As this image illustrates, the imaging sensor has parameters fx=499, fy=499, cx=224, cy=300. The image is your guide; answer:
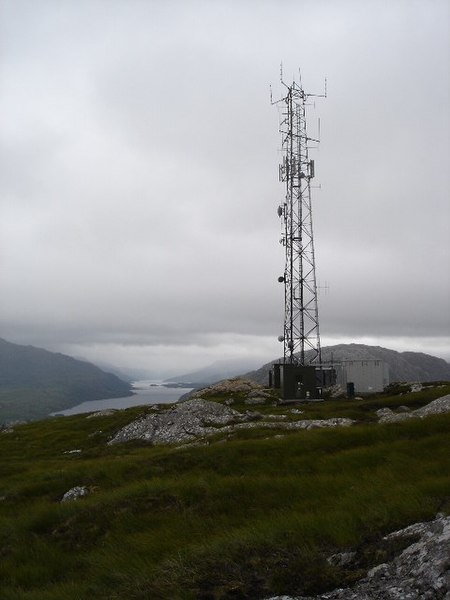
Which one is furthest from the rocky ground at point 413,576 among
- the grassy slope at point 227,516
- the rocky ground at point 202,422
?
the rocky ground at point 202,422

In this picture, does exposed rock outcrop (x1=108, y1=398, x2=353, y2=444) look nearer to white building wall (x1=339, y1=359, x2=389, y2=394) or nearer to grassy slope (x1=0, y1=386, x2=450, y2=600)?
grassy slope (x1=0, y1=386, x2=450, y2=600)

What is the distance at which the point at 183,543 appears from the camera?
493 inches

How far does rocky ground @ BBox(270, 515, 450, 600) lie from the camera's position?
24.9 feet

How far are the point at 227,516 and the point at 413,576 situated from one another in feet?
25.0

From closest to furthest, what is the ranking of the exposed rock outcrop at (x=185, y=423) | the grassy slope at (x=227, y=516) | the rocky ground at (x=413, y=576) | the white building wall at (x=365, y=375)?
the rocky ground at (x=413, y=576)
the grassy slope at (x=227, y=516)
the exposed rock outcrop at (x=185, y=423)
the white building wall at (x=365, y=375)

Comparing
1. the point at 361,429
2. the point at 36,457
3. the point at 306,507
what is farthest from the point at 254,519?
the point at 36,457


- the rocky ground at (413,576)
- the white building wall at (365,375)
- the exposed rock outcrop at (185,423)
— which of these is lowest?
the exposed rock outcrop at (185,423)

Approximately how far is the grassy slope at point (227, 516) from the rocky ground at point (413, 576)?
54cm

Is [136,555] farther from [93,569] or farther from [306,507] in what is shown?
[306,507]

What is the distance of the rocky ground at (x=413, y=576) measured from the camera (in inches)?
299

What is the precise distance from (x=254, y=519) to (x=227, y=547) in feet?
10.7

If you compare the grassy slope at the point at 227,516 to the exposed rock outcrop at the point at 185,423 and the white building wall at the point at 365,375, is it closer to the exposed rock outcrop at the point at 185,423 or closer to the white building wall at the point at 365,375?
the exposed rock outcrop at the point at 185,423

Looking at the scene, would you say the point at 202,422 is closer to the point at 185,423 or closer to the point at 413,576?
the point at 185,423

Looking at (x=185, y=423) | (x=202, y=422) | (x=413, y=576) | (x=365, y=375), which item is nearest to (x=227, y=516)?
(x=413, y=576)
